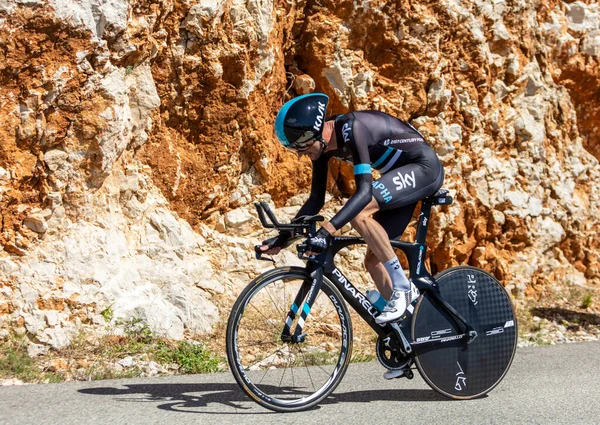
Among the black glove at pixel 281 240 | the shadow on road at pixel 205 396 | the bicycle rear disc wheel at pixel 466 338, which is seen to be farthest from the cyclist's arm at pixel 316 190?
the shadow on road at pixel 205 396

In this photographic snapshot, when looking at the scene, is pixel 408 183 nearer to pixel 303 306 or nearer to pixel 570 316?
pixel 303 306

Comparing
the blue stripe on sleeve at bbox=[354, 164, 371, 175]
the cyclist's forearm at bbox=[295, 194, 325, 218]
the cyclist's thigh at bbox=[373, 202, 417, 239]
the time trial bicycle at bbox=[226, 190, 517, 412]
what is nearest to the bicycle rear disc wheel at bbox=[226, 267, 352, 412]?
the time trial bicycle at bbox=[226, 190, 517, 412]

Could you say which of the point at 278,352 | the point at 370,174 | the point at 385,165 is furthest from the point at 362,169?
the point at 278,352

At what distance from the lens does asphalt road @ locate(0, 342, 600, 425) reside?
4230 mm

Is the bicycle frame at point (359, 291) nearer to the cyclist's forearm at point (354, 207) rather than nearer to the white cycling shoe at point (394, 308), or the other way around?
the white cycling shoe at point (394, 308)

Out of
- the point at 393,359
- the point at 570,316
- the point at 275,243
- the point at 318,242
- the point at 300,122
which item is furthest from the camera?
the point at 570,316

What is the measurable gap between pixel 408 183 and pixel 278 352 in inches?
64.0

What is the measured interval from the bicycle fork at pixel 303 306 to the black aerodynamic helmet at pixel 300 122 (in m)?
0.85

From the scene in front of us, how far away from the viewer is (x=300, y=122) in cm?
452

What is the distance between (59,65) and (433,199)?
3789 millimetres

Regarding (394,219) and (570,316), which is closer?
(394,219)

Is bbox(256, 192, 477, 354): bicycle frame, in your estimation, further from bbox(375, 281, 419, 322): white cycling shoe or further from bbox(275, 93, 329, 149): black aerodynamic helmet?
bbox(275, 93, 329, 149): black aerodynamic helmet

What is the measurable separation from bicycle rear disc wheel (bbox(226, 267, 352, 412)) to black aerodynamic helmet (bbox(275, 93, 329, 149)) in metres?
0.85

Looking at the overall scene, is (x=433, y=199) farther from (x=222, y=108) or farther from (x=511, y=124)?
(x=511, y=124)
